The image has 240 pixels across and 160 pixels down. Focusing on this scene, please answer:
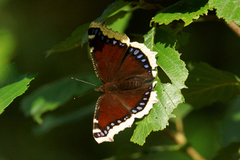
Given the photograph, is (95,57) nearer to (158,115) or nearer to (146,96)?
(146,96)

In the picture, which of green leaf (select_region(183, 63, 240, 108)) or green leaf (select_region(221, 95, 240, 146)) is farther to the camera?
green leaf (select_region(221, 95, 240, 146))

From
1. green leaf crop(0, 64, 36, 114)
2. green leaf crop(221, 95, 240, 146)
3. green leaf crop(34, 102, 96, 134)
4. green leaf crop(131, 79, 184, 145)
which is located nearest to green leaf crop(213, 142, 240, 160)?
green leaf crop(221, 95, 240, 146)

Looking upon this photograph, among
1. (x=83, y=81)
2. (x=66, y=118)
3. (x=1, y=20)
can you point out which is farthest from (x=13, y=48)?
(x=83, y=81)

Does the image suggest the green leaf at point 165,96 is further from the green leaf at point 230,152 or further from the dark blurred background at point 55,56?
the dark blurred background at point 55,56

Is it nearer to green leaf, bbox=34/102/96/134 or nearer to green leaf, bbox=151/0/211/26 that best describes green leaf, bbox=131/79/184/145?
green leaf, bbox=151/0/211/26

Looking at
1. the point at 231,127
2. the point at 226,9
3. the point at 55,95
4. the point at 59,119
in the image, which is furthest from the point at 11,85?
the point at 231,127

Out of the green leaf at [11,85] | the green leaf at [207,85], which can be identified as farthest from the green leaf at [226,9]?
the green leaf at [11,85]
